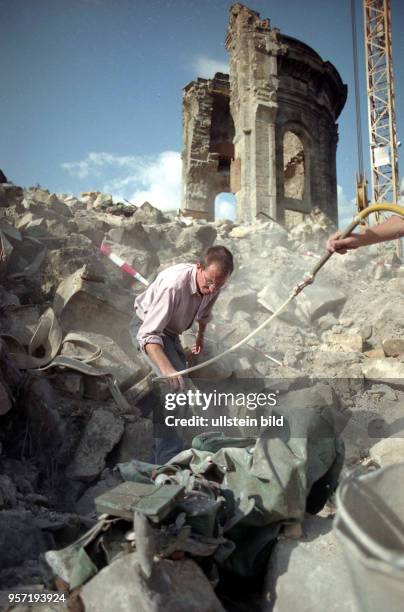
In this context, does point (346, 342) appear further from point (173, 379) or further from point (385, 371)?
point (173, 379)

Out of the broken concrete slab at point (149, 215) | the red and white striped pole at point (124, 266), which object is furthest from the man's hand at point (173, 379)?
the broken concrete slab at point (149, 215)

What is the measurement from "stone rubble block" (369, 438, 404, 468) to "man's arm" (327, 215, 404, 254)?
132 centimetres

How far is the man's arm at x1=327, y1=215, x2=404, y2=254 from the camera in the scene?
255 centimetres

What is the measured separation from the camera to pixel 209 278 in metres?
3.06

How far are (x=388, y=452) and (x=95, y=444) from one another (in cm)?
210

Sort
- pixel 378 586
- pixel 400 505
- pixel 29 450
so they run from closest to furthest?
pixel 378 586 < pixel 400 505 < pixel 29 450

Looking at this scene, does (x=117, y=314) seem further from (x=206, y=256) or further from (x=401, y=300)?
(x=401, y=300)

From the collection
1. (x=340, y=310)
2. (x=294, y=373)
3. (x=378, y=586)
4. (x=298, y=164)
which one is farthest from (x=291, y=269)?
(x=298, y=164)

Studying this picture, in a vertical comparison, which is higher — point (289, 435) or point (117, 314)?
point (117, 314)

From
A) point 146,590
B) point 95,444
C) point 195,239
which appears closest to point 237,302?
point 195,239

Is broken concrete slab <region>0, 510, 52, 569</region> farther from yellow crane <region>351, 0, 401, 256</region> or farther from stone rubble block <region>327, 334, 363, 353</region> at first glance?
yellow crane <region>351, 0, 401, 256</region>

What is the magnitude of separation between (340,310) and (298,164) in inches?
433

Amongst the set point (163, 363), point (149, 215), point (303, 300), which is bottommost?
point (163, 363)

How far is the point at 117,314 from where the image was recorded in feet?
14.8
